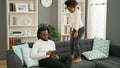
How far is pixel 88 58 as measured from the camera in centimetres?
455

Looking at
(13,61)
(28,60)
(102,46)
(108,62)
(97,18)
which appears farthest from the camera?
(97,18)

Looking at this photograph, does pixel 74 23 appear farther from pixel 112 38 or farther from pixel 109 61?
pixel 112 38

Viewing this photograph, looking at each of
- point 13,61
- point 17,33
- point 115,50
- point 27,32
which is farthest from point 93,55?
point 17,33

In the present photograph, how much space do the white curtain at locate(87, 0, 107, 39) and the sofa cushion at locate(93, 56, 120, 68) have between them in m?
1.32

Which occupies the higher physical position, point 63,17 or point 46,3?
point 46,3

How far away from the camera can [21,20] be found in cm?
615

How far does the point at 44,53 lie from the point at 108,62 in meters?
1.43

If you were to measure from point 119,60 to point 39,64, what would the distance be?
1.75 m

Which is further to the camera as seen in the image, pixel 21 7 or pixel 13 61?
pixel 21 7

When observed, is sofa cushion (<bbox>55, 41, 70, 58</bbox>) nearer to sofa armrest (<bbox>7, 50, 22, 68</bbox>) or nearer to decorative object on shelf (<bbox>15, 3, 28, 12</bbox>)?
sofa armrest (<bbox>7, 50, 22, 68</bbox>)

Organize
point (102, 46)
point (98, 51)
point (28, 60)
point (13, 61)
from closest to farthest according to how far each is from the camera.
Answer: point (13, 61)
point (28, 60)
point (98, 51)
point (102, 46)

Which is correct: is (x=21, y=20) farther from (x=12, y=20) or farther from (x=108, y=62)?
(x=108, y=62)

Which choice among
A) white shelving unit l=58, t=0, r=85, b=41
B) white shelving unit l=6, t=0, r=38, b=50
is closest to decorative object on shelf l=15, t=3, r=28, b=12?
white shelving unit l=6, t=0, r=38, b=50

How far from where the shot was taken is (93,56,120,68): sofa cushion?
4.08 m
